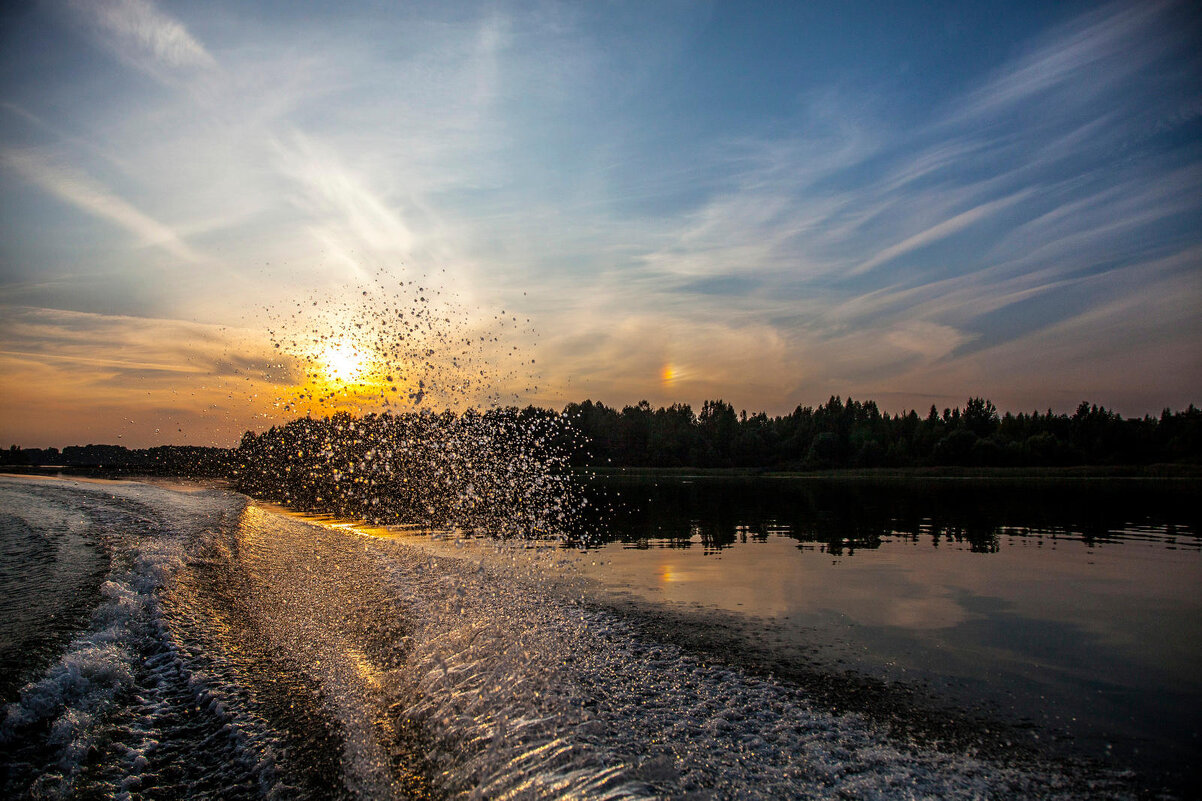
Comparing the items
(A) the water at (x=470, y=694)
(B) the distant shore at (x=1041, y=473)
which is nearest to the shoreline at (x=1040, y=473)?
(B) the distant shore at (x=1041, y=473)

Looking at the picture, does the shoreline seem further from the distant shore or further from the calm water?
the calm water

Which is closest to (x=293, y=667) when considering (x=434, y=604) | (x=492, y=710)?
(x=492, y=710)

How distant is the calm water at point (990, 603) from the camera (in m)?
8.23

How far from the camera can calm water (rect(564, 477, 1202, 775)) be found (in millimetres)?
8227

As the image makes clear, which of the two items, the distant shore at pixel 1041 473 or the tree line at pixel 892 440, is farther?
the tree line at pixel 892 440

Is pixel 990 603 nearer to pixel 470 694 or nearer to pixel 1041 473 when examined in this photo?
pixel 470 694

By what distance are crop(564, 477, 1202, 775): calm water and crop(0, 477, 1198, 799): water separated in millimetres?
231

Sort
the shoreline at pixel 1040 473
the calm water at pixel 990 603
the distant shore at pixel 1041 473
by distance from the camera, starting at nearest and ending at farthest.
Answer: the calm water at pixel 990 603
the shoreline at pixel 1040 473
the distant shore at pixel 1041 473

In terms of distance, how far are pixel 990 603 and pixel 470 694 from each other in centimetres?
1249

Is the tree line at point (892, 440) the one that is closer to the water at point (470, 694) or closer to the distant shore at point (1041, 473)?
the distant shore at point (1041, 473)

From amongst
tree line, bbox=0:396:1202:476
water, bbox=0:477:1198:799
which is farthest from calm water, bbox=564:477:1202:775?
tree line, bbox=0:396:1202:476

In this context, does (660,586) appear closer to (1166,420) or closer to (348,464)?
(348,464)

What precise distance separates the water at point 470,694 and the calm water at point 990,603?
0.23 metres

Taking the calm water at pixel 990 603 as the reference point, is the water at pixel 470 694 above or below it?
above
